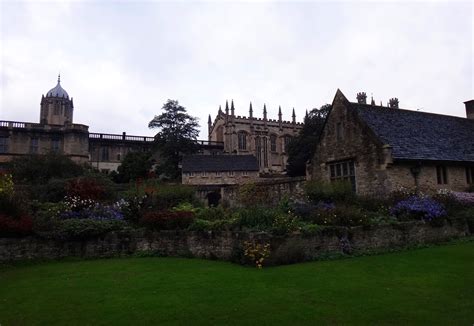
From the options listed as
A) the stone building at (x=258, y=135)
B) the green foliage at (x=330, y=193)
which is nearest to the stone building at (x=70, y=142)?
the stone building at (x=258, y=135)

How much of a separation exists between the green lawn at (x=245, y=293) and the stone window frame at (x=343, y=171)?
971 centimetres

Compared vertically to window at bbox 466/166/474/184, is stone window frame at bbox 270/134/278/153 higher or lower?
higher

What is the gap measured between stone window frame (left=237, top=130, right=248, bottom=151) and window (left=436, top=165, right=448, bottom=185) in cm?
5762

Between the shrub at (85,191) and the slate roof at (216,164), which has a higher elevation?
the slate roof at (216,164)

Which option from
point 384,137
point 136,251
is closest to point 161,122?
point 384,137

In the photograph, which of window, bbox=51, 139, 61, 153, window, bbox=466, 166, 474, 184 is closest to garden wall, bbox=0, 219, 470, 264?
window, bbox=466, 166, 474, 184

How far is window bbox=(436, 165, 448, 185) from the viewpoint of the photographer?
20.2m

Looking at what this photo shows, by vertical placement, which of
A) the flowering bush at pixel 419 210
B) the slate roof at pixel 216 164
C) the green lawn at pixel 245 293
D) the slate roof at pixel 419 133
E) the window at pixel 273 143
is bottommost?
the green lawn at pixel 245 293

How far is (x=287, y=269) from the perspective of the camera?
9.93 meters

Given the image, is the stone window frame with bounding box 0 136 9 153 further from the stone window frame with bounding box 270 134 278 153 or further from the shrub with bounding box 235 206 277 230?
the shrub with bounding box 235 206 277 230

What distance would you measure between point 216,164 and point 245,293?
4436cm

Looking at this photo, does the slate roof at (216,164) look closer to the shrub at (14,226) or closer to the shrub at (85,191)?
the shrub at (85,191)

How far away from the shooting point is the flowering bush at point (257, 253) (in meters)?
10.8

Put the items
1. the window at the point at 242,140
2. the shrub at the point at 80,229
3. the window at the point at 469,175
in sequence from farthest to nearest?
1. the window at the point at 242,140
2. the window at the point at 469,175
3. the shrub at the point at 80,229
